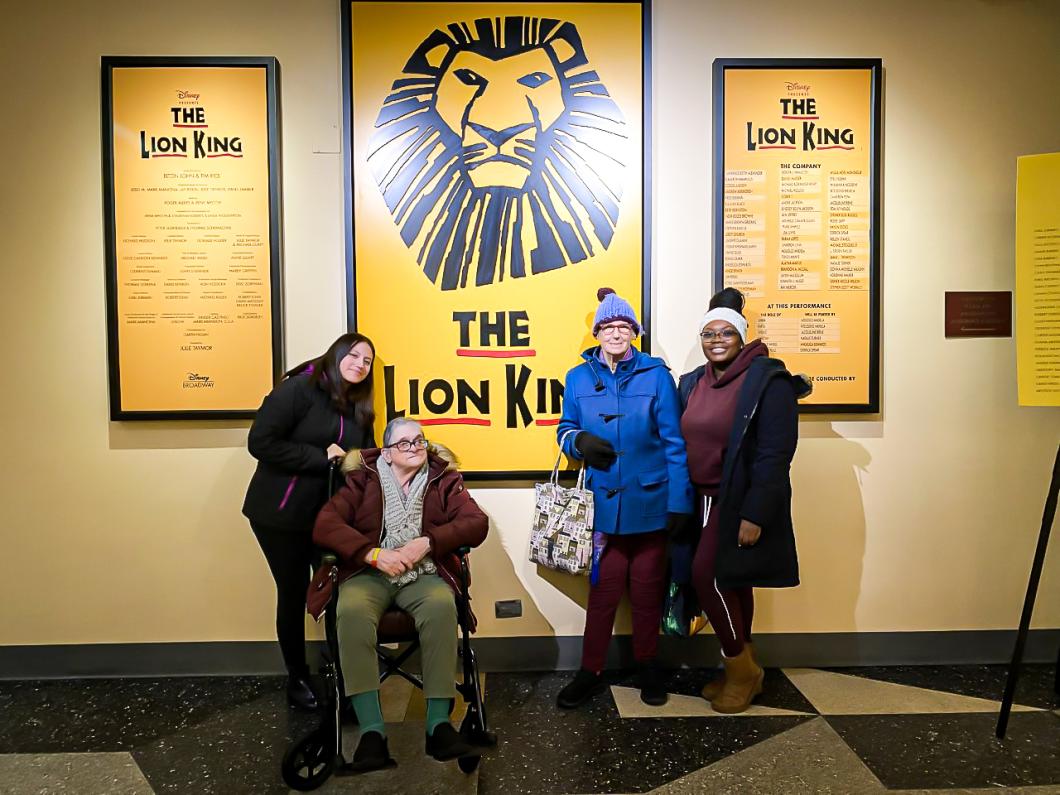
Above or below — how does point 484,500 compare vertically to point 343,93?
below

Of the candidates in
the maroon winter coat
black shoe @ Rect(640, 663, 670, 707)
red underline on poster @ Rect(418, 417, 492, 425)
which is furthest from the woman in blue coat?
the maroon winter coat

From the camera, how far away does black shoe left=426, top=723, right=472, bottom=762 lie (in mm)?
2260

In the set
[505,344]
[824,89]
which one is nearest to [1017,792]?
[505,344]

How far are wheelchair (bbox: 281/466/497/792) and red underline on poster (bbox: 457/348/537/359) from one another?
2.51 feet

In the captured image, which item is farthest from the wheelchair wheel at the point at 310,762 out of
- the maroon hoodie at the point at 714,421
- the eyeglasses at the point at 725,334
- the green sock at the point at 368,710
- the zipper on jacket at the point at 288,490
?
the eyeglasses at the point at 725,334

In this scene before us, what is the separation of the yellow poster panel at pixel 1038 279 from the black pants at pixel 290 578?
3.04m

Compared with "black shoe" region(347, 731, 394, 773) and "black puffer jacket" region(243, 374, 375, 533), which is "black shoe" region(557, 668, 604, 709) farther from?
"black puffer jacket" region(243, 374, 375, 533)

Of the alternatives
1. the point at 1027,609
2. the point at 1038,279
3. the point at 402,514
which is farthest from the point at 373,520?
the point at 1038,279

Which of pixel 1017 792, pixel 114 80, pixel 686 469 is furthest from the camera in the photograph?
pixel 114 80

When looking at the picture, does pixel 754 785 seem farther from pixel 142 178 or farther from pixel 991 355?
pixel 142 178

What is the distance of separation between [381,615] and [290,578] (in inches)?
21.2

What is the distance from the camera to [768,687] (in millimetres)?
2977

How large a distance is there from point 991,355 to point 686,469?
1.58 m

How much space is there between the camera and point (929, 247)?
313cm
